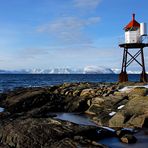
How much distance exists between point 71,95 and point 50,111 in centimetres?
559

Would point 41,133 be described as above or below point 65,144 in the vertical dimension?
above


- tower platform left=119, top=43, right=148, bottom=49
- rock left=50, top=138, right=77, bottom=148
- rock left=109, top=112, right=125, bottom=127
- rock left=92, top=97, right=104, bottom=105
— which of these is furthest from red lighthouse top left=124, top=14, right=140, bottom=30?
rock left=50, top=138, right=77, bottom=148

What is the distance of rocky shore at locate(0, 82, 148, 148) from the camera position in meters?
14.8

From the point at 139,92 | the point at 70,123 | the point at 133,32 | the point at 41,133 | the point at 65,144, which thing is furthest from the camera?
the point at 133,32

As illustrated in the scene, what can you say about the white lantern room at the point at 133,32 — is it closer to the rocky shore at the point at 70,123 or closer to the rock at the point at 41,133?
the rocky shore at the point at 70,123

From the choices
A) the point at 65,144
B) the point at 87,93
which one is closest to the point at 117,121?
the point at 65,144

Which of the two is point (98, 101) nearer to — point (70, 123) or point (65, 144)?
point (70, 123)

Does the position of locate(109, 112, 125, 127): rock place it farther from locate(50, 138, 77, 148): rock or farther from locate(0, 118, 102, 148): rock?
locate(50, 138, 77, 148): rock

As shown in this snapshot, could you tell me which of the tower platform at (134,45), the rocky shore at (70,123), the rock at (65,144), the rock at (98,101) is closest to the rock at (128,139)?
the rocky shore at (70,123)

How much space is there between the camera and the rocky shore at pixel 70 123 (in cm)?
1475

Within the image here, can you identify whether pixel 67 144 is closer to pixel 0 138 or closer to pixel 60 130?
pixel 60 130

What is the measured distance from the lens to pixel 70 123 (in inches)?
655

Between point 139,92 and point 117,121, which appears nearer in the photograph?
point 117,121

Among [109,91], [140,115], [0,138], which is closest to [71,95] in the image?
[109,91]
